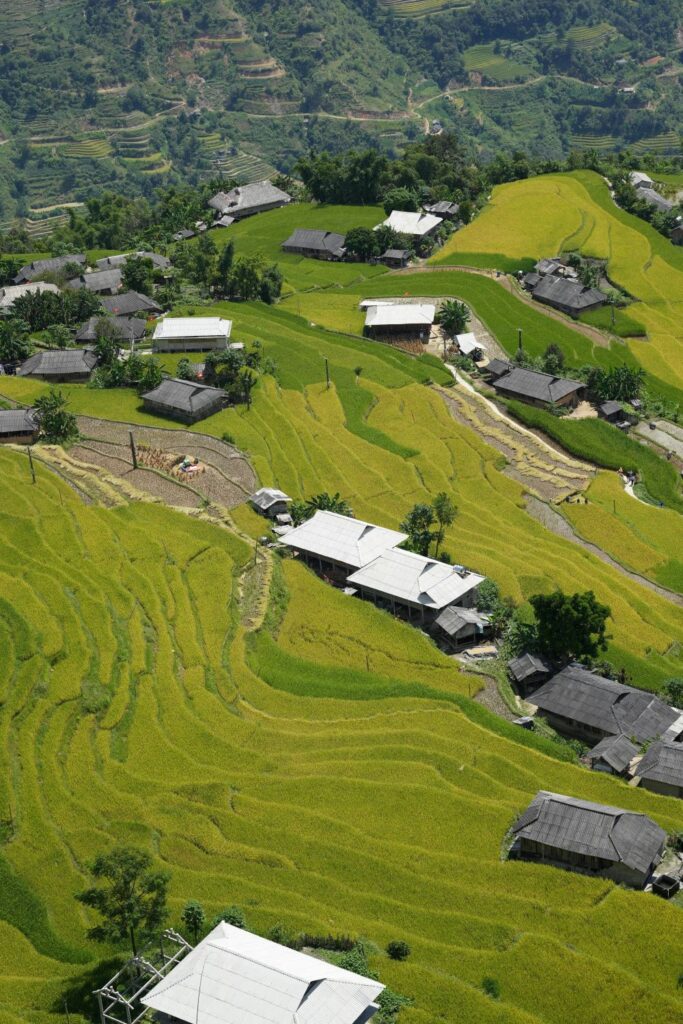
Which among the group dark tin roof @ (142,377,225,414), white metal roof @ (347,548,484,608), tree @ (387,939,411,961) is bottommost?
dark tin roof @ (142,377,225,414)

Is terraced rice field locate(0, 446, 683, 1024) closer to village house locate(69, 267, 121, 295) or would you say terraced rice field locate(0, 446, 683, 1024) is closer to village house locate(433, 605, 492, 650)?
village house locate(433, 605, 492, 650)

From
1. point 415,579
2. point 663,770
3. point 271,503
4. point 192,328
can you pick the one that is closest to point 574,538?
point 415,579

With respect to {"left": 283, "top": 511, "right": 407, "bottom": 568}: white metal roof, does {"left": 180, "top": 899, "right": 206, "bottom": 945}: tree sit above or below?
above

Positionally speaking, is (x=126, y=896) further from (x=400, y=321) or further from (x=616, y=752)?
(x=400, y=321)

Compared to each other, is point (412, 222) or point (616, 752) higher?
point (616, 752)

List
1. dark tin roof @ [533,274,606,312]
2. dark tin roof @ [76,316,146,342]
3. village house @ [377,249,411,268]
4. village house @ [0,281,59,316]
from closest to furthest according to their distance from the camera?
dark tin roof @ [76,316,146,342] < village house @ [0,281,59,316] < dark tin roof @ [533,274,606,312] < village house @ [377,249,411,268]

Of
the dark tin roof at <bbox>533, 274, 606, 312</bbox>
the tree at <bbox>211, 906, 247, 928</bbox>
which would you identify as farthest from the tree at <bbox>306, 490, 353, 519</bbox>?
the dark tin roof at <bbox>533, 274, 606, 312</bbox>

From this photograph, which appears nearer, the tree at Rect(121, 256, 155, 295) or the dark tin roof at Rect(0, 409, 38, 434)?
the dark tin roof at Rect(0, 409, 38, 434)
